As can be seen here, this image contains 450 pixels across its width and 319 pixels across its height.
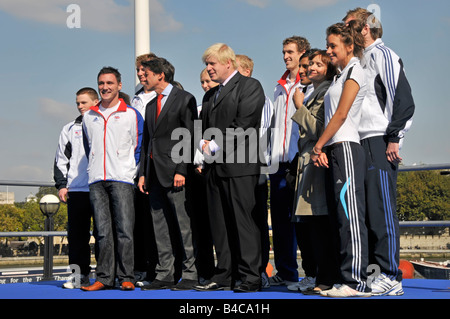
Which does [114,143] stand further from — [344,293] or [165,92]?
[344,293]

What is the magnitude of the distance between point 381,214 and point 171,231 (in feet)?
5.60

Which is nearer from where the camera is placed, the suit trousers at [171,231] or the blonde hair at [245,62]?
the suit trousers at [171,231]

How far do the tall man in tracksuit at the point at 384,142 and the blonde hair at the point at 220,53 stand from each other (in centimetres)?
96

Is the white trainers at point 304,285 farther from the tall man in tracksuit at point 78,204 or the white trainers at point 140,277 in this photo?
the tall man in tracksuit at point 78,204

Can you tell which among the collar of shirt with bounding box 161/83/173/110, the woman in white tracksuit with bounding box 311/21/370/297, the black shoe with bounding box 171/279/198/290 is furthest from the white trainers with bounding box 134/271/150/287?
the woman in white tracksuit with bounding box 311/21/370/297

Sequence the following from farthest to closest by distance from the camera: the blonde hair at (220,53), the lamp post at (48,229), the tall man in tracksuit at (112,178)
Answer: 1. the lamp post at (48,229)
2. the tall man in tracksuit at (112,178)
3. the blonde hair at (220,53)

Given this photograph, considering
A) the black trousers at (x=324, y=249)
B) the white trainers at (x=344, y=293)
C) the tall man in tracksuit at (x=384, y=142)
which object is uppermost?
the tall man in tracksuit at (x=384, y=142)

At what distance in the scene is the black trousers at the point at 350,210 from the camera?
363 centimetres

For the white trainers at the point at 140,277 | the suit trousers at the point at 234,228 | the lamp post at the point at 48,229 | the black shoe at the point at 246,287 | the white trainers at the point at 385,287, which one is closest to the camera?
the white trainers at the point at 385,287

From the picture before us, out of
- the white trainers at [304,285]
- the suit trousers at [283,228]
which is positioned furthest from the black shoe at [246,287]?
the suit trousers at [283,228]

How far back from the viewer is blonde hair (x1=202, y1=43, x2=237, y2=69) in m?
4.40

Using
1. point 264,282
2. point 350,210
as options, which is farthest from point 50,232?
point 350,210
